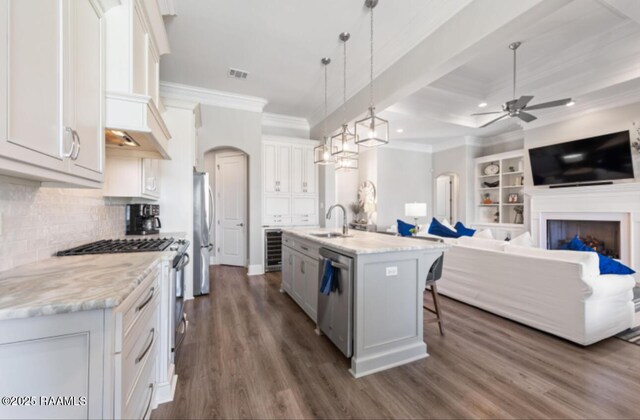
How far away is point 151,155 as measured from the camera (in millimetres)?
2354

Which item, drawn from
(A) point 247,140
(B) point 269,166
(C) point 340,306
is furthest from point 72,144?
(B) point 269,166

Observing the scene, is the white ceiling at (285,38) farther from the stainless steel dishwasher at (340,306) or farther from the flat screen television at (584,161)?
the flat screen television at (584,161)

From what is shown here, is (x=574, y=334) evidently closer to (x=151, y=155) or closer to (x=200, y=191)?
(x=151, y=155)

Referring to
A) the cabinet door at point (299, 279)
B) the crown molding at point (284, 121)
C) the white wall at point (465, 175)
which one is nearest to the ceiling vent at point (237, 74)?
the crown molding at point (284, 121)

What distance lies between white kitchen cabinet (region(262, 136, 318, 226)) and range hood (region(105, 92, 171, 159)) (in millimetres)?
3171

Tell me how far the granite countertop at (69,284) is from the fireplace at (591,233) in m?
6.31

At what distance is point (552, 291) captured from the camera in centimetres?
245

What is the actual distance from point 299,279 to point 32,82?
265 cm

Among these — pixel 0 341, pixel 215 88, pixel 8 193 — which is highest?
pixel 215 88

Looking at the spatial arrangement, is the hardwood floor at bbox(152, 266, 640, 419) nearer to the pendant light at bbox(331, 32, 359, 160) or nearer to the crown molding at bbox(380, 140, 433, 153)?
the pendant light at bbox(331, 32, 359, 160)

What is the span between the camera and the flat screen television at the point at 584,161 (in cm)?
424

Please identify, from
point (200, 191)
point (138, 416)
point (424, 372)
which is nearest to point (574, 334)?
point (424, 372)

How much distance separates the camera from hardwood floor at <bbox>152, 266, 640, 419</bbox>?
1614 millimetres

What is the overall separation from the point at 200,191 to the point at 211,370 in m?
2.44
